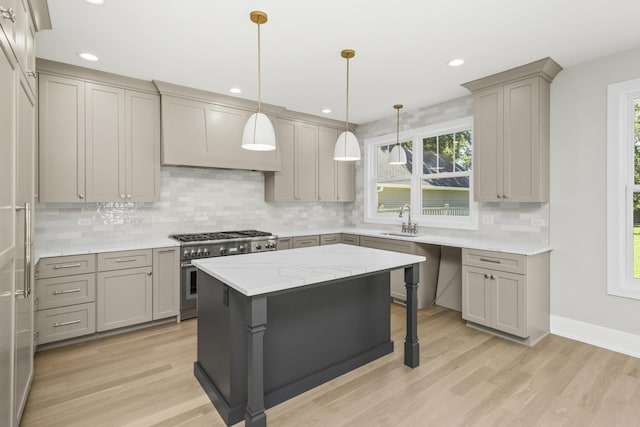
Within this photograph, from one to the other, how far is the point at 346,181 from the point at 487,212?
226 cm

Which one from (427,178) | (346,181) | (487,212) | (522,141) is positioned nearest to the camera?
(522,141)

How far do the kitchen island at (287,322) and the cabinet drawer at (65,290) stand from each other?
1409 millimetres

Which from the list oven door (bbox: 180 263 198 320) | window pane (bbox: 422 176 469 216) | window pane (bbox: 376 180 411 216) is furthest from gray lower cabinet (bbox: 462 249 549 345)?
oven door (bbox: 180 263 198 320)

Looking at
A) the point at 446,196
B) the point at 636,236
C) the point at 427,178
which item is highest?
the point at 427,178

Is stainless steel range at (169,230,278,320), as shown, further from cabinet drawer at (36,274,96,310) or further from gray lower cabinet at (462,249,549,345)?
gray lower cabinet at (462,249,549,345)

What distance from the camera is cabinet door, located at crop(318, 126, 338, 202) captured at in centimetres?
517

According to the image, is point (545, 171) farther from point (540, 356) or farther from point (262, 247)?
point (262, 247)

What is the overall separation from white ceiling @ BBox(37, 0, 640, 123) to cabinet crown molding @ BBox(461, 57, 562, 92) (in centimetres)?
8

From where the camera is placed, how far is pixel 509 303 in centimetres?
312

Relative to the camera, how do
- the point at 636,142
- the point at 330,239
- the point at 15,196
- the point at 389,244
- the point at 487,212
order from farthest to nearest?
the point at 330,239 < the point at 389,244 < the point at 487,212 < the point at 636,142 < the point at 15,196

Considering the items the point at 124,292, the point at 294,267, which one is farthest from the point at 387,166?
the point at 124,292

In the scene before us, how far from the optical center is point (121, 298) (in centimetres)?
328

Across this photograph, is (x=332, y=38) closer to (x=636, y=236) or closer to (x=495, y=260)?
(x=495, y=260)

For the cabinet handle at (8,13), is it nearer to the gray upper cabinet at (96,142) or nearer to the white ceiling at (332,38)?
the white ceiling at (332,38)
